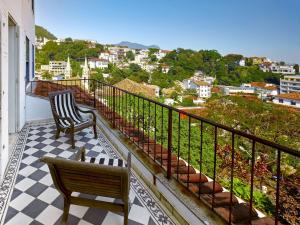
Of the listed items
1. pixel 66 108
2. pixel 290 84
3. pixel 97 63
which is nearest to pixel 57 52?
pixel 97 63

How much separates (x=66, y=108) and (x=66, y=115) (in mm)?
197

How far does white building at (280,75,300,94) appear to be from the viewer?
58719 millimetres

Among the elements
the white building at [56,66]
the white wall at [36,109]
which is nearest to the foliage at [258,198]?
the white wall at [36,109]

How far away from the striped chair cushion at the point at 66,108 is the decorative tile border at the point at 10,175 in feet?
2.61

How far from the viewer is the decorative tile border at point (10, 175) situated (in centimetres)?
242

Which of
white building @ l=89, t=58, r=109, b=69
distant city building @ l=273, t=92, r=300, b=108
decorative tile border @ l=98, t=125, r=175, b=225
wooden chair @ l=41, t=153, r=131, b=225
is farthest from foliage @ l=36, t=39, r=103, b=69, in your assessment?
distant city building @ l=273, t=92, r=300, b=108

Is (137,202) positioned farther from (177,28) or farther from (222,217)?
(177,28)

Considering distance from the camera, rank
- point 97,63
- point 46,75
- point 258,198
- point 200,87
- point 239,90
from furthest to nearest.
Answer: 1. point 97,63
2. point 200,87
3. point 239,90
4. point 46,75
5. point 258,198

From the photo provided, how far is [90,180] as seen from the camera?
1853mm

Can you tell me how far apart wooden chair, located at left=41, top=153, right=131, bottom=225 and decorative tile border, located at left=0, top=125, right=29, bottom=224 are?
738mm

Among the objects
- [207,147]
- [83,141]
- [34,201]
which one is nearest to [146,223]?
[34,201]

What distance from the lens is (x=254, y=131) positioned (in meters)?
14.8

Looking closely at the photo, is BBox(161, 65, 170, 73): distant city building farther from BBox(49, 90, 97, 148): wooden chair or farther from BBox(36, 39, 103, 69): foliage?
BBox(49, 90, 97, 148): wooden chair

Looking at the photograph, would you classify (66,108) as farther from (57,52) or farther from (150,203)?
(57,52)
